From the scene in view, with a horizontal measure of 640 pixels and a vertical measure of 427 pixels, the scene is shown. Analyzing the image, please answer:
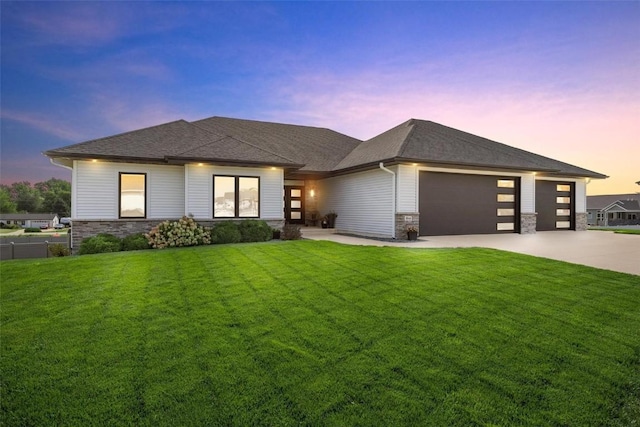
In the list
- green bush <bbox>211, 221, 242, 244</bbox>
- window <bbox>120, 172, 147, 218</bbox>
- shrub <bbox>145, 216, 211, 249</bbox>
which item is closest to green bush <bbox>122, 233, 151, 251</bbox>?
shrub <bbox>145, 216, 211, 249</bbox>

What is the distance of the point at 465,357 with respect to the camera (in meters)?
3.54

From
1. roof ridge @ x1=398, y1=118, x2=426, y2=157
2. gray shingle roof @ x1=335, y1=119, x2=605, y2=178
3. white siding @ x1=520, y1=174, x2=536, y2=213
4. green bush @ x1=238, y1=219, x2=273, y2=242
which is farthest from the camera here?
white siding @ x1=520, y1=174, x2=536, y2=213

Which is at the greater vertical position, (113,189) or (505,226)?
(113,189)

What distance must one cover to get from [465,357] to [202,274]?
5265mm

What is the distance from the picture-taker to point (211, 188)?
13.1m

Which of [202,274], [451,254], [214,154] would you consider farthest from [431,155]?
[202,274]

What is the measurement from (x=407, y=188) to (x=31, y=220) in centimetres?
8526

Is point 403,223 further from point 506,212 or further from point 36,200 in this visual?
point 36,200

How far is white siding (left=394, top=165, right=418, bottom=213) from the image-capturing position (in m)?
13.5

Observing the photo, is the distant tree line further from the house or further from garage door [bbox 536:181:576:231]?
garage door [bbox 536:181:576:231]

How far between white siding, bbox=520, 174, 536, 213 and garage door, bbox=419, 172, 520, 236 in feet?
0.65

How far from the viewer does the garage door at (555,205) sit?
17859mm

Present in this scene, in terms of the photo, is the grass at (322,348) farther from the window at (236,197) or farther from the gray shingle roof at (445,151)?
the gray shingle roof at (445,151)

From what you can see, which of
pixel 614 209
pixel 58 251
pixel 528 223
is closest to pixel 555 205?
pixel 528 223
